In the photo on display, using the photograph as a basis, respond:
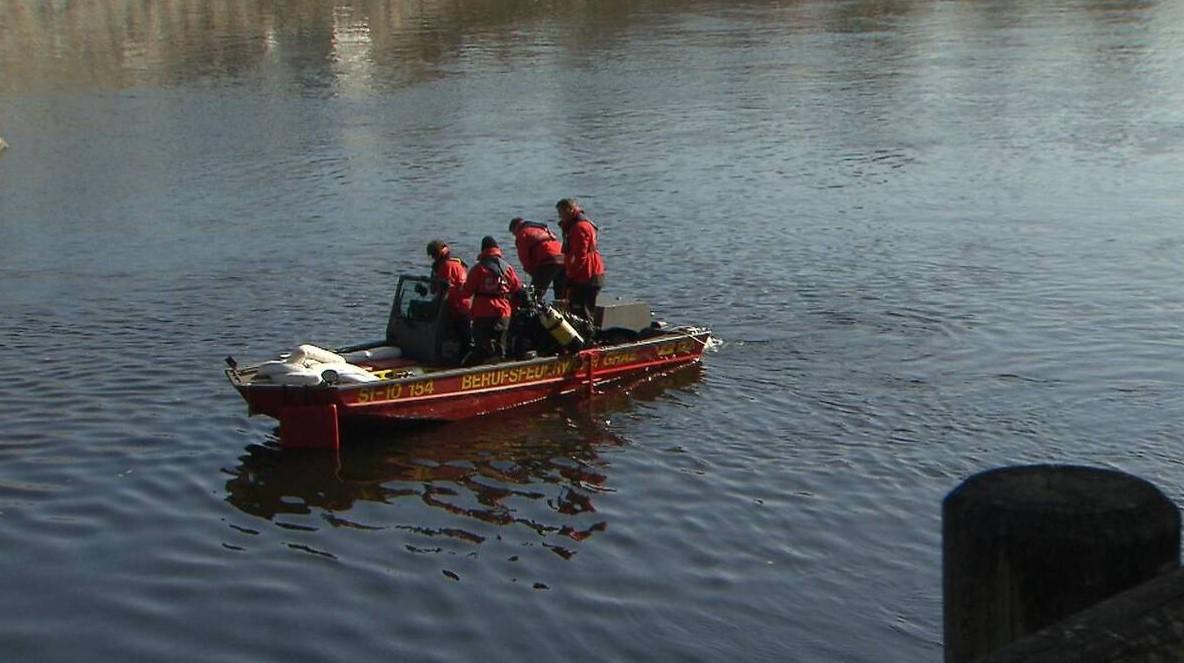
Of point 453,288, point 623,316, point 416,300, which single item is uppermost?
point 453,288

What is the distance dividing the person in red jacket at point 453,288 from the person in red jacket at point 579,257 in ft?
3.82

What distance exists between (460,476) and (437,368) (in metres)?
1.78

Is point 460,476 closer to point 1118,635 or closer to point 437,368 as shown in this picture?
point 437,368

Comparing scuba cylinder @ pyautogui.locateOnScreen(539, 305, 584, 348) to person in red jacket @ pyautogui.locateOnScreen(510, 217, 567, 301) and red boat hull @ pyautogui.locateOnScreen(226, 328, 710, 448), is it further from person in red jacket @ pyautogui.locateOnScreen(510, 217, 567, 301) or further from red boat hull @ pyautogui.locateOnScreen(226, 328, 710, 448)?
person in red jacket @ pyautogui.locateOnScreen(510, 217, 567, 301)

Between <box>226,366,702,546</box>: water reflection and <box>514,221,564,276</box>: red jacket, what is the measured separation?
1.51 m

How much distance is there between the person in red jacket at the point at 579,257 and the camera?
16125 millimetres

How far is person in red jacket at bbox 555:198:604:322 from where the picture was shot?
635 inches

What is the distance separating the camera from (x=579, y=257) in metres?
16.2

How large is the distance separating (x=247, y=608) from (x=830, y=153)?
22157 mm

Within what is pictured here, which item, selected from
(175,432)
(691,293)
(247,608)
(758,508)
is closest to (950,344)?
(691,293)

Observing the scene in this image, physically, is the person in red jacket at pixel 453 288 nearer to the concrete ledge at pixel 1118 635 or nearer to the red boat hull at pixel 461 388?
the red boat hull at pixel 461 388

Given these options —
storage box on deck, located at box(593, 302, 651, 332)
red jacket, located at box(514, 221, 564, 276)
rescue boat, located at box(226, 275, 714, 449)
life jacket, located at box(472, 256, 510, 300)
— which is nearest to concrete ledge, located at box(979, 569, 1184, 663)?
rescue boat, located at box(226, 275, 714, 449)

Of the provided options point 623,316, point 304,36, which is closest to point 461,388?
point 623,316

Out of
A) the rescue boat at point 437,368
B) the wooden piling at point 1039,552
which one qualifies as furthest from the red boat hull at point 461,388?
the wooden piling at point 1039,552
